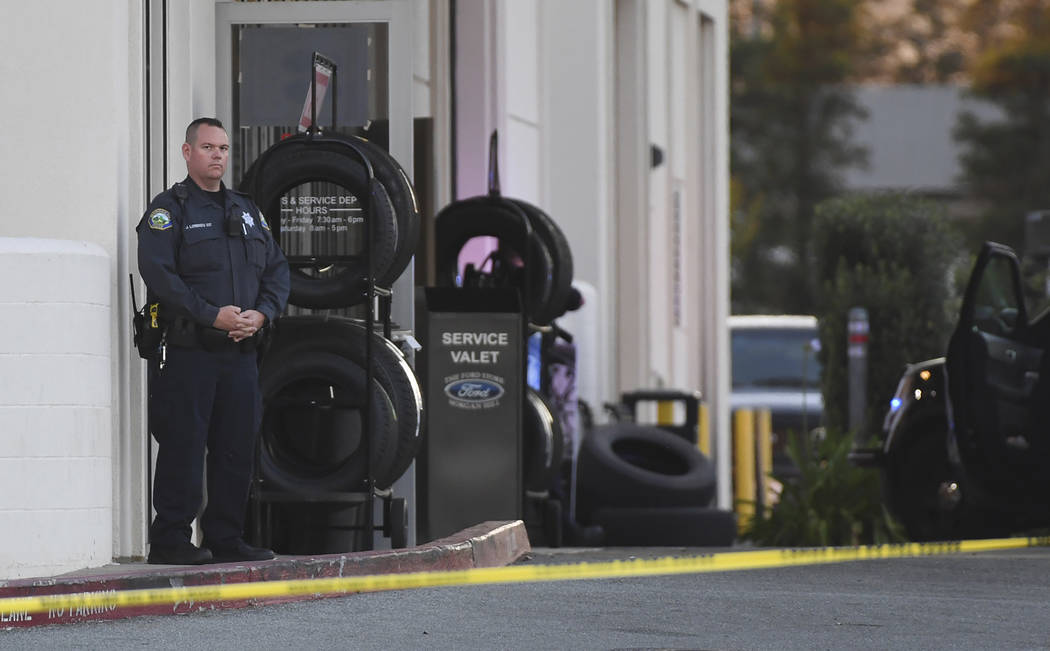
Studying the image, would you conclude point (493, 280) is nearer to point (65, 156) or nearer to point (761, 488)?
point (65, 156)

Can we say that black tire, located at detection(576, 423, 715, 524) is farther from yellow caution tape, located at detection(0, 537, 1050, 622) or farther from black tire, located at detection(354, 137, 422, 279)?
black tire, located at detection(354, 137, 422, 279)

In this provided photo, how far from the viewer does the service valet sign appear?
484 inches

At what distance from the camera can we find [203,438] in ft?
31.4

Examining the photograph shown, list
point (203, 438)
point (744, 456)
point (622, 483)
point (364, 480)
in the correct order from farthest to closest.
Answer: point (744, 456) → point (622, 483) → point (364, 480) → point (203, 438)

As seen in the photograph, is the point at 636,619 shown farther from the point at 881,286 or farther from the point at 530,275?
the point at 881,286

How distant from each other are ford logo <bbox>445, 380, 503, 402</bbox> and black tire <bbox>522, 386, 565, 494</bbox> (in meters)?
1.11

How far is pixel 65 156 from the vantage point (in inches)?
392

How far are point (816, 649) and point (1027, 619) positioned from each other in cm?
128

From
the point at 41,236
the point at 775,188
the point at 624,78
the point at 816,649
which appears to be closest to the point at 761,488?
the point at 624,78

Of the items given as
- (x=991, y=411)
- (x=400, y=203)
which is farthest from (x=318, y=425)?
(x=991, y=411)

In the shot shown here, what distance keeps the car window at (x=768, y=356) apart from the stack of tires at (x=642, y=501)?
866 cm

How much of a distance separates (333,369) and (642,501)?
4.63 meters

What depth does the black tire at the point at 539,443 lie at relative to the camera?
44.3 ft

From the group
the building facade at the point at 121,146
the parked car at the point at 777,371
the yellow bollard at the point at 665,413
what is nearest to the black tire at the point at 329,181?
the building facade at the point at 121,146
